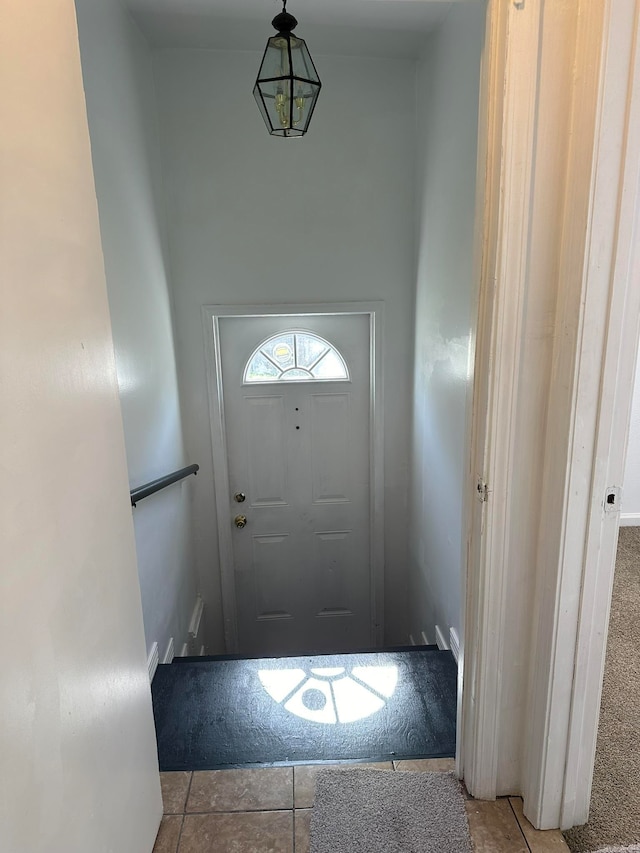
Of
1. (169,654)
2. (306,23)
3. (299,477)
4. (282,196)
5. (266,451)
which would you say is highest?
(306,23)

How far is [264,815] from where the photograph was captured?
1.48m

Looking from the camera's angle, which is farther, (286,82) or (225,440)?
(225,440)

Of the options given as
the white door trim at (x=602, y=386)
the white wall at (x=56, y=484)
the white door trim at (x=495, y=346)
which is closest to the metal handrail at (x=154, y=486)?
the white wall at (x=56, y=484)

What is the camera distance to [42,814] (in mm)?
822

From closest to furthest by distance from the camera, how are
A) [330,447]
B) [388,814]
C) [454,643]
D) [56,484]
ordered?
1. [56,484]
2. [388,814]
3. [454,643]
4. [330,447]

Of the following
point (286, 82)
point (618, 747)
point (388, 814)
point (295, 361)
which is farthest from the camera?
point (295, 361)

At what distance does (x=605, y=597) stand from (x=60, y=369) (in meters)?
1.34

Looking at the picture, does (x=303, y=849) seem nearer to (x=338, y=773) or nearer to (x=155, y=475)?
(x=338, y=773)

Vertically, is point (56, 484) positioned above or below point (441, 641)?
above

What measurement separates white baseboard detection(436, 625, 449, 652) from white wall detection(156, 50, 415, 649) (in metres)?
1.49

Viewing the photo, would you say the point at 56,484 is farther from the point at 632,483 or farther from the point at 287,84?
the point at 632,483

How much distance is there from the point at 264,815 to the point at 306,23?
3076 mm

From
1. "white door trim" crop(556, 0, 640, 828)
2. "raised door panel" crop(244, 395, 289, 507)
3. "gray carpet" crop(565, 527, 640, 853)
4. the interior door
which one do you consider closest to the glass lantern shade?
"white door trim" crop(556, 0, 640, 828)

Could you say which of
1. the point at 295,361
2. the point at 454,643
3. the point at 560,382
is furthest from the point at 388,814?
the point at 295,361
